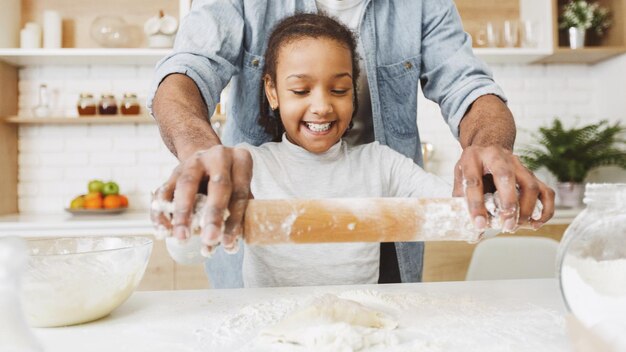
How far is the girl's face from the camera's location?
1.18m

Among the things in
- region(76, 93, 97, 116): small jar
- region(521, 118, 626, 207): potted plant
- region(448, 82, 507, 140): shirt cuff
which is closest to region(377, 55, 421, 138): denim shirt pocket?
region(448, 82, 507, 140): shirt cuff

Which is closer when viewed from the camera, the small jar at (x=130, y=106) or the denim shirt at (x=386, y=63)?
the denim shirt at (x=386, y=63)

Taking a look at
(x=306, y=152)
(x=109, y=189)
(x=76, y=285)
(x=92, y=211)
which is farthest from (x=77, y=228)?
(x=76, y=285)

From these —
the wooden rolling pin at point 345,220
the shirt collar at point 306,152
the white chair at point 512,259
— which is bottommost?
the white chair at point 512,259

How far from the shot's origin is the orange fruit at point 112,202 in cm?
260

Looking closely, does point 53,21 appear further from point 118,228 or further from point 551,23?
point 551,23

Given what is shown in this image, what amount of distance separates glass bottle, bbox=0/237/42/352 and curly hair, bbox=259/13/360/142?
86 cm

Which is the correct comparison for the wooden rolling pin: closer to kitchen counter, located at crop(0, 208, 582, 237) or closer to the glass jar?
the glass jar

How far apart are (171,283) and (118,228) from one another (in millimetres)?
334

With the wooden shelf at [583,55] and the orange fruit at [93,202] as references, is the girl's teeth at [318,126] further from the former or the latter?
the wooden shelf at [583,55]

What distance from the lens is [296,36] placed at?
1228 mm

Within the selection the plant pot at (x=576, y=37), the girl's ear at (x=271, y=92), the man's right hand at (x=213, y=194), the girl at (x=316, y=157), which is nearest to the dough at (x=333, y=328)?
the man's right hand at (x=213, y=194)

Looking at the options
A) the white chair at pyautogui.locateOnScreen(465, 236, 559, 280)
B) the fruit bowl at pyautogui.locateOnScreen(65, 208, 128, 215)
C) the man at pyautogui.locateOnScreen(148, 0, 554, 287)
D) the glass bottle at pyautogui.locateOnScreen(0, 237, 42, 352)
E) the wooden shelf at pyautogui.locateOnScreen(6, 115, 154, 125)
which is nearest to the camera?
the glass bottle at pyautogui.locateOnScreen(0, 237, 42, 352)

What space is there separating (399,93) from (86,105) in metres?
1.84
